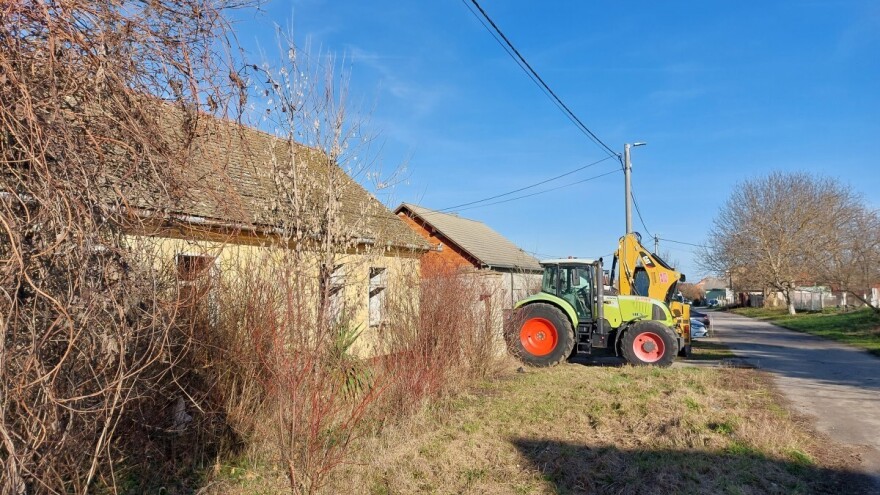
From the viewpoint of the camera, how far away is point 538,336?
13352 millimetres

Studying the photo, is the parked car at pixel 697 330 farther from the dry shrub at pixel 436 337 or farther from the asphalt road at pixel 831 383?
the dry shrub at pixel 436 337

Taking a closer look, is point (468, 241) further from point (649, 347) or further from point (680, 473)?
point (680, 473)

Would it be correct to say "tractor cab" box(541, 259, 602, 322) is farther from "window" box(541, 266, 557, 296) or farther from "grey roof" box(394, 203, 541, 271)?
"grey roof" box(394, 203, 541, 271)

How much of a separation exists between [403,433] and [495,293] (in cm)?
494

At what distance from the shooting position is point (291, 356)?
447 cm

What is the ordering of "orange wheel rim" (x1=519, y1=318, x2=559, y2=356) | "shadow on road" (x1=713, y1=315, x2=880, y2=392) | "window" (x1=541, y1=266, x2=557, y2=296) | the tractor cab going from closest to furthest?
"shadow on road" (x1=713, y1=315, x2=880, y2=392) < "orange wheel rim" (x1=519, y1=318, x2=559, y2=356) < the tractor cab < "window" (x1=541, y1=266, x2=557, y2=296)

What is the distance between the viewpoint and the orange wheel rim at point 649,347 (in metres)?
12.6

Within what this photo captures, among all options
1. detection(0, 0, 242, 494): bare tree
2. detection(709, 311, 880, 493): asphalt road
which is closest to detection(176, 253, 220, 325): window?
detection(0, 0, 242, 494): bare tree

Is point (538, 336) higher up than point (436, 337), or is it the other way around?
point (436, 337)

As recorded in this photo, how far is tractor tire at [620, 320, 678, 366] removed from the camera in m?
12.5

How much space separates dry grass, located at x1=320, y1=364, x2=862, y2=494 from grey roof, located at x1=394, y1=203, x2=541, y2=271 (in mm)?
17741

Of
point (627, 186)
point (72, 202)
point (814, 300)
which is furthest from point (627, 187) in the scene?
point (814, 300)

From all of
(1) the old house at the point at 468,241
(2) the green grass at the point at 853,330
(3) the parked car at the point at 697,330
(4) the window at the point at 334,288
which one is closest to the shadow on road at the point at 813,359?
(2) the green grass at the point at 853,330

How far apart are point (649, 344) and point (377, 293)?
6.64 metres
